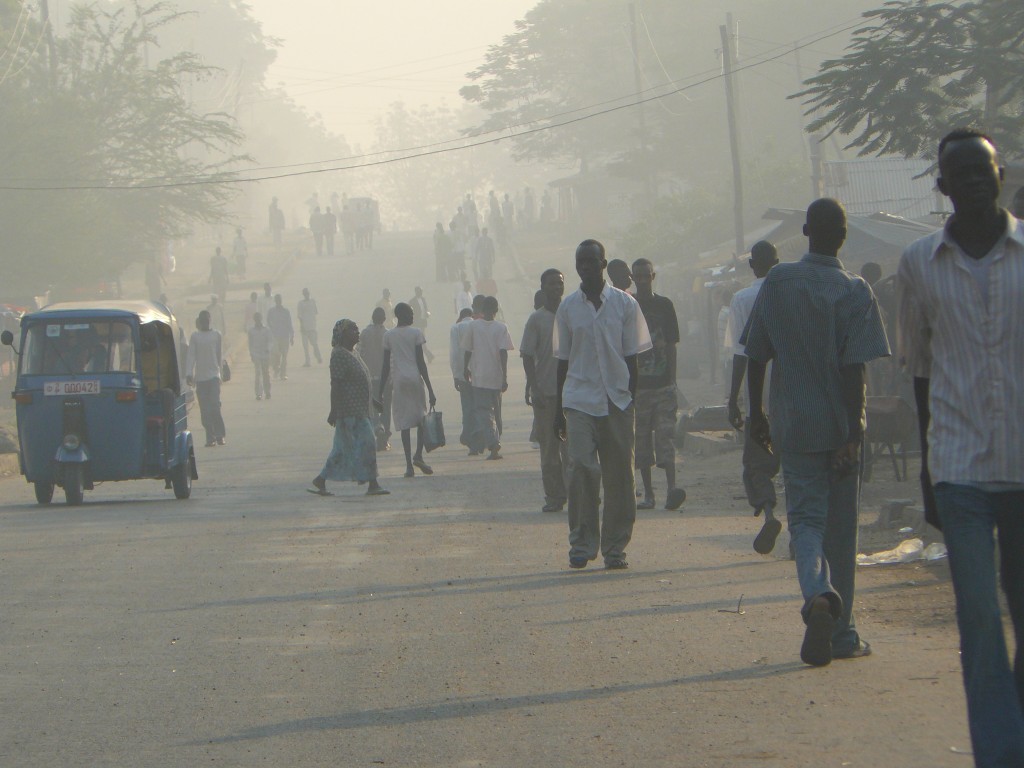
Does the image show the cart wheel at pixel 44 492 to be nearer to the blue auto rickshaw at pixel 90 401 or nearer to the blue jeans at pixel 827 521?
the blue auto rickshaw at pixel 90 401

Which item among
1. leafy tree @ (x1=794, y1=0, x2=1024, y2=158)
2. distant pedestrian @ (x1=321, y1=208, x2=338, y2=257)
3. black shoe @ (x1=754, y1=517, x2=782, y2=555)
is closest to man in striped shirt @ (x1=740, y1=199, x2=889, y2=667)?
black shoe @ (x1=754, y1=517, x2=782, y2=555)

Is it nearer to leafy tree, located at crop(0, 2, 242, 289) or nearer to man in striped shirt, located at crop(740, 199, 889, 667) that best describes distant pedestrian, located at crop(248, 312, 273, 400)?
leafy tree, located at crop(0, 2, 242, 289)

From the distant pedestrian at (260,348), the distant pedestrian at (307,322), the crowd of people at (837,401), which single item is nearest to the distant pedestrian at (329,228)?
the distant pedestrian at (307,322)

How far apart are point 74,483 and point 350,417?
111 inches

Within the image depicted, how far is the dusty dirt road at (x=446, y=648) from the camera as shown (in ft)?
17.8

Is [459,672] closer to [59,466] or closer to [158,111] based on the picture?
[59,466]

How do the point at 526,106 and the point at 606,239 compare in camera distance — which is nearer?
the point at 606,239

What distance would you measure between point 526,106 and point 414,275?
962 inches

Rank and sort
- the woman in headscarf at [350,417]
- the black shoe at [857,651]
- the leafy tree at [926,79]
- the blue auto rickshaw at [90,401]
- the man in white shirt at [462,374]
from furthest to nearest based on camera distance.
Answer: the man in white shirt at [462,374], the leafy tree at [926,79], the blue auto rickshaw at [90,401], the woman in headscarf at [350,417], the black shoe at [857,651]

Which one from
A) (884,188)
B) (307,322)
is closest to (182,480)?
(307,322)

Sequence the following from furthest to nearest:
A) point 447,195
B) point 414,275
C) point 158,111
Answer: point 447,195 < point 414,275 < point 158,111

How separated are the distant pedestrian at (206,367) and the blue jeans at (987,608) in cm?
1848

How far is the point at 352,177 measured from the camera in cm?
19862

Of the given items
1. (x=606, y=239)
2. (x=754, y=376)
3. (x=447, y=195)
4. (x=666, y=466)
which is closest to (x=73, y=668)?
(x=754, y=376)
